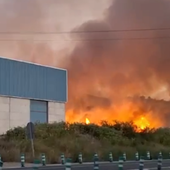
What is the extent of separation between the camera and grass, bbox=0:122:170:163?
4066 cm

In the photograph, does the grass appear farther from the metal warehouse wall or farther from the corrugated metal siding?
the metal warehouse wall

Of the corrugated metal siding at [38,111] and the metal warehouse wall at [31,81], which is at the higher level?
the metal warehouse wall at [31,81]

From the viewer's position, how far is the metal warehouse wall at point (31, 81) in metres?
57.4

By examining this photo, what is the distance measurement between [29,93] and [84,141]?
1381 centimetres

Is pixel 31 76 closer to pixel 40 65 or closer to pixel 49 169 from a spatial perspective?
pixel 40 65

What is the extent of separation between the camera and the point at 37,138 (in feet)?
161

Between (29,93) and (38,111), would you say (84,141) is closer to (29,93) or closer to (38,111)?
(29,93)

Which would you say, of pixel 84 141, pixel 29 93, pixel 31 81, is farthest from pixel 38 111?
pixel 84 141

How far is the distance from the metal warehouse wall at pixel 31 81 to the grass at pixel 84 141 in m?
6.46

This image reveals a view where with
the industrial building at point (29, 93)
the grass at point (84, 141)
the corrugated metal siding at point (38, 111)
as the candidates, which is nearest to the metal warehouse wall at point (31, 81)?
the industrial building at point (29, 93)

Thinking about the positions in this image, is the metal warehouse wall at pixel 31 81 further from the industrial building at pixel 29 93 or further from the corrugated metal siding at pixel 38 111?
the corrugated metal siding at pixel 38 111

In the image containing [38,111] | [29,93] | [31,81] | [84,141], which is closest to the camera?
[84,141]

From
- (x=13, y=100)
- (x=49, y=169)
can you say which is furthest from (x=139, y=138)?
(x=49, y=169)

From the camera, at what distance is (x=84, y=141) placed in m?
49.0
